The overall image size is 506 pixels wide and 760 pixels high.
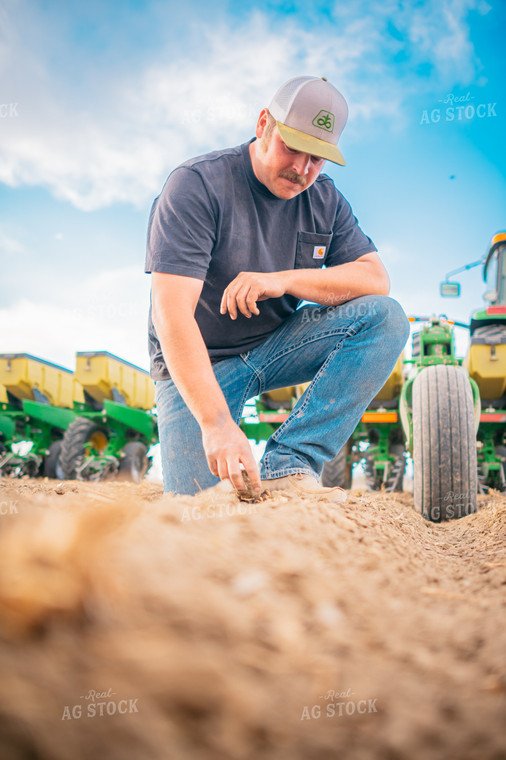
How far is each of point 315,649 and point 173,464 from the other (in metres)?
1.49

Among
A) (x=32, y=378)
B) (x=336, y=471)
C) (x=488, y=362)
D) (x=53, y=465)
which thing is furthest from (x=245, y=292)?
(x=32, y=378)

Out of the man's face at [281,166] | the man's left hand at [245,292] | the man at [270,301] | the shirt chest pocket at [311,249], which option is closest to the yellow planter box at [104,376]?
the man at [270,301]

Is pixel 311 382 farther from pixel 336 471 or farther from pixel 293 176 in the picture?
pixel 336 471

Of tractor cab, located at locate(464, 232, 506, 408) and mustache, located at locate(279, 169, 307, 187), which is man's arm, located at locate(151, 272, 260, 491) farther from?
tractor cab, located at locate(464, 232, 506, 408)

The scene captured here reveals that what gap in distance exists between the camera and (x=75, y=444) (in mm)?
5953

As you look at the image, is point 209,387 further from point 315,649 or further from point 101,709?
point 101,709

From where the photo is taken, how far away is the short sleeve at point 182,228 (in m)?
1.51

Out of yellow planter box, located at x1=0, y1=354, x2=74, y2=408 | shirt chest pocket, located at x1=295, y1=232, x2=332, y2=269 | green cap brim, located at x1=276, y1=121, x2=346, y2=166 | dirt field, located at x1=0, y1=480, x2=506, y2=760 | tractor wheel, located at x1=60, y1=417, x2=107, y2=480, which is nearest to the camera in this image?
dirt field, located at x1=0, y1=480, x2=506, y2=760

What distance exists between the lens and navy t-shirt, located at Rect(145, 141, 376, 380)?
1.63 meters

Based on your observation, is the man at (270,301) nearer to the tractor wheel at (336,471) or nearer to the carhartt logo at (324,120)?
A: the carhartt logo at (324,120)

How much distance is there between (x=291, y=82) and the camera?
168 centimetres

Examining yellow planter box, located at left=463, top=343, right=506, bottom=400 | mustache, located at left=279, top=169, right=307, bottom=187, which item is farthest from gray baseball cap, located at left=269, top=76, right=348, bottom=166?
yellow planter box, located at left=463, top=343, right=506, bottom=400

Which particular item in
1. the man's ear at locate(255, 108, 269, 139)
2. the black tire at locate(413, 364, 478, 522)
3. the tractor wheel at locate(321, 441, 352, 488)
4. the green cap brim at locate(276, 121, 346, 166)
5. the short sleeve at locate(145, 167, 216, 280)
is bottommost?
the tractor wheel at locate(321, 441, 352, 488)

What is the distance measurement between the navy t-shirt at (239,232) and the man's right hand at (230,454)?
58 centimetres
